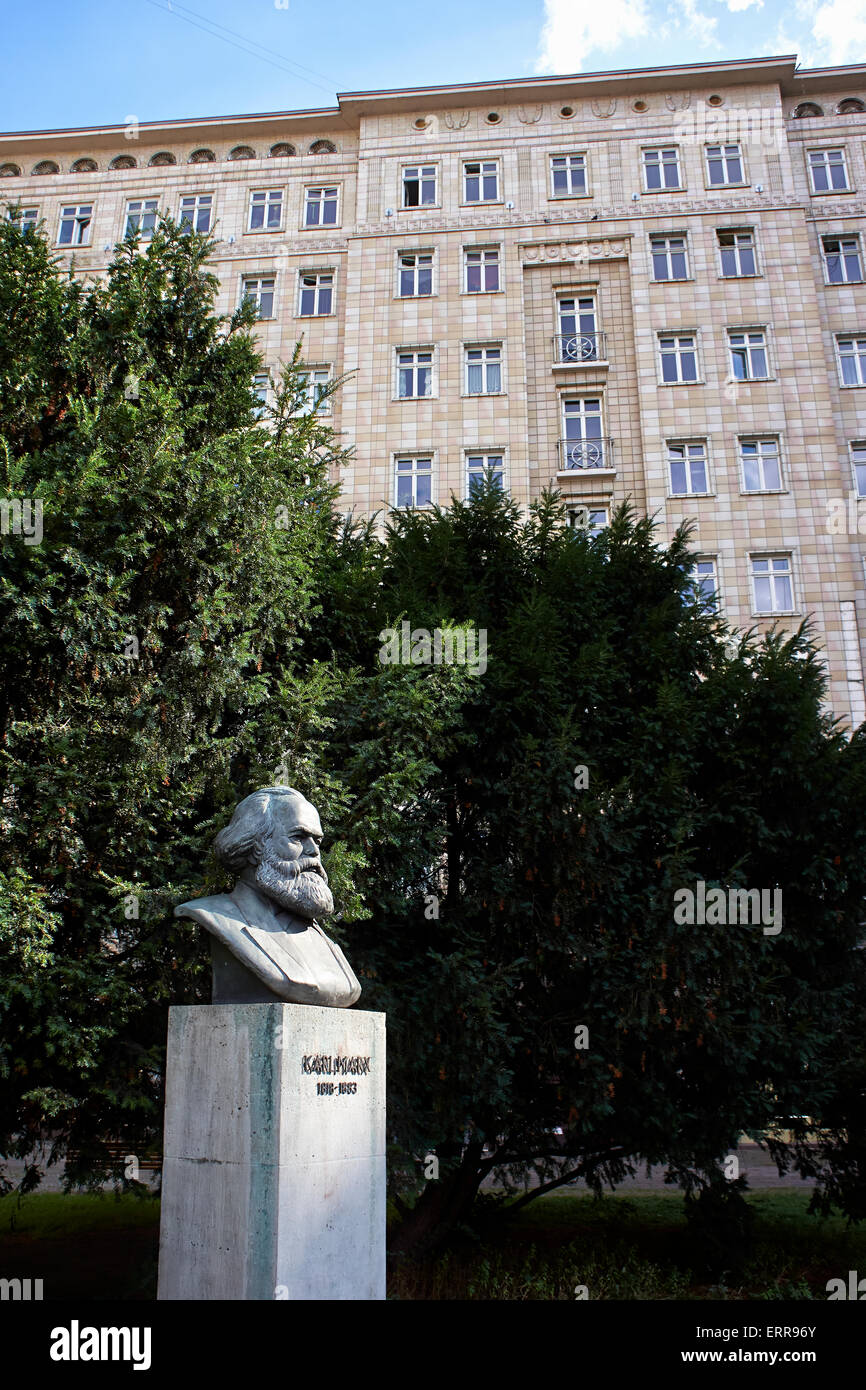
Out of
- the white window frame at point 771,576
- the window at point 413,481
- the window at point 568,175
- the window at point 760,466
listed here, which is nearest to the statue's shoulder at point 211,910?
the window at point 413,481

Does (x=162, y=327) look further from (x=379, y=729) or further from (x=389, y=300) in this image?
(x=389, y=300)

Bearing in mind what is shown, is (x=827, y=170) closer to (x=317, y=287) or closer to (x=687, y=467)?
(x=687, y=467)

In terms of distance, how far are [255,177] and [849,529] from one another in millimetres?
19483

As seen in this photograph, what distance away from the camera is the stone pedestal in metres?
5.46

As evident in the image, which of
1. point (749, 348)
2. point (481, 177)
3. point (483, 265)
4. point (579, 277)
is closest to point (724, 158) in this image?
point (579, 277)

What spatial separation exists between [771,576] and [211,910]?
2143 centimetres

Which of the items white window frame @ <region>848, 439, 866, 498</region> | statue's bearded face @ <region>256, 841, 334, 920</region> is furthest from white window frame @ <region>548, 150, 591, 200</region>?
statue's bearded face @ <region>256, 841, 334, 920</region>

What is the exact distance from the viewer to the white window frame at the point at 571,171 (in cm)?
2825

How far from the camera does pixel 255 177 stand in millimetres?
29922

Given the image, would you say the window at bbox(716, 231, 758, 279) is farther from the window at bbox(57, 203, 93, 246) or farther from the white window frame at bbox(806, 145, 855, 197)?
the window at bbox(57, 203, 93, 246)

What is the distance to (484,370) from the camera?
26.6m

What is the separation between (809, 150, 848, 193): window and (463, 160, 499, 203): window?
876cm

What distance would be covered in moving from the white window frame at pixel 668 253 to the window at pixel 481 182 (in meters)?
4.55

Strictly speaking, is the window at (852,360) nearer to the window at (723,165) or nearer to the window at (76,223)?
the window at (723,165)
